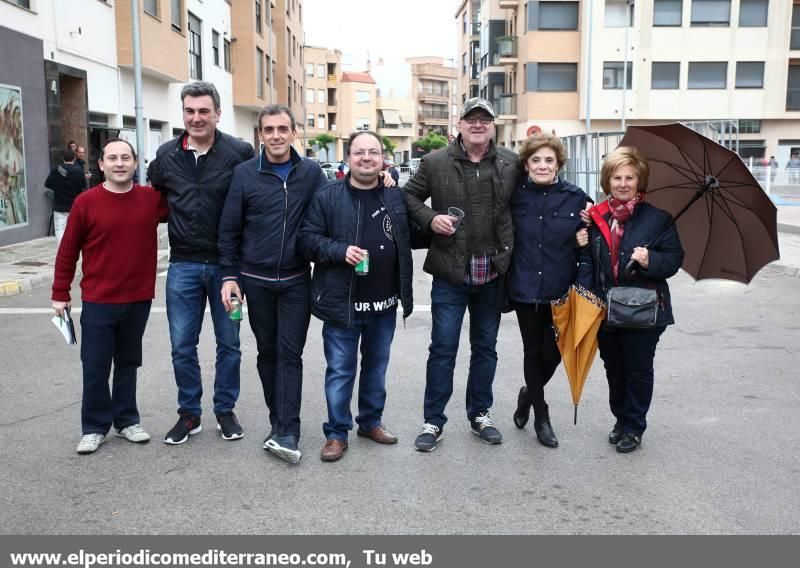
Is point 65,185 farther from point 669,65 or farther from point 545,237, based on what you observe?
point 669,65

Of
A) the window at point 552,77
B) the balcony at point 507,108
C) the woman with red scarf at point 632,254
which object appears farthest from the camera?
the balcony at point 507,108

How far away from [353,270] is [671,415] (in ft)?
8.19

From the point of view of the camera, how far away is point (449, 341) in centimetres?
488

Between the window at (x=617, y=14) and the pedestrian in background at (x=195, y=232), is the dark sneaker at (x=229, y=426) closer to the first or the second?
the pedestrian in background at (x=195, y=232)

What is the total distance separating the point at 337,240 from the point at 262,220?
17.4 inches

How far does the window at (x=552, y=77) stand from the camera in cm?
4416

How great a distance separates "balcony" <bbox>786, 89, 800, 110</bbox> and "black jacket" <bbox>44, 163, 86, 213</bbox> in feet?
130

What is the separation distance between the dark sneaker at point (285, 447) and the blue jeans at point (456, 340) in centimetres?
86

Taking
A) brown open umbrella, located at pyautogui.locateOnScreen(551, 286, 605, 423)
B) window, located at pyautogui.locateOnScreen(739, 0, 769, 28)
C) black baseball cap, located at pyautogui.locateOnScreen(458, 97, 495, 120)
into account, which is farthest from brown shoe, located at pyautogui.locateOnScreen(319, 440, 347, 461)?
window, located at pyautogui.locateOnScreen(739, 0, 769, 28)

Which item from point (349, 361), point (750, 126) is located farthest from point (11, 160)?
point (750, 126)

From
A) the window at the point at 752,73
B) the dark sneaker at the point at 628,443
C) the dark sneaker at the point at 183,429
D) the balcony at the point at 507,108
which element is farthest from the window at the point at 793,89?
the dark sneaker at the point at 183,429

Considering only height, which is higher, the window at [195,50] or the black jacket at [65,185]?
the window at [195,50]

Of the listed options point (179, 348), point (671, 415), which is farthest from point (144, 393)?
point (671, 415)
